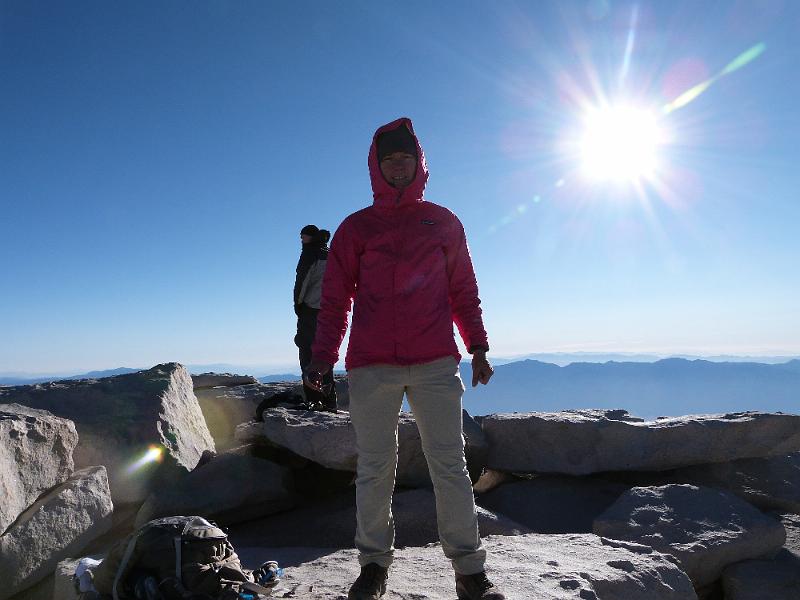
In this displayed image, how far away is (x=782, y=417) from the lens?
7527mm

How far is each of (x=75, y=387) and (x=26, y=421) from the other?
1525 mm

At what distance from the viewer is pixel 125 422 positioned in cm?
641

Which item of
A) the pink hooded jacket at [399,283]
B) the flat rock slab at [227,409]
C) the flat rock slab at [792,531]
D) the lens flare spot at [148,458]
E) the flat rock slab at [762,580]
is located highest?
the pink hooded jacket at [399,283]

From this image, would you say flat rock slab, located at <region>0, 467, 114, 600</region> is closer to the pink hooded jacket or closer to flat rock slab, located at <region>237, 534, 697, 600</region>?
flat rock slab, located at <region>237, 534, 697, 600</region>

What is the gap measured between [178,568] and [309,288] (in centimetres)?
602

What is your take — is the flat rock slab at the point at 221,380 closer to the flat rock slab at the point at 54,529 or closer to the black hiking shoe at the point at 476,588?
the flat rock slab at the point at 54,529

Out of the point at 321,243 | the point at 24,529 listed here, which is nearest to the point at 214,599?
the point at 24,529

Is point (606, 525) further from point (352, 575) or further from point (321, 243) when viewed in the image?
point (321, 243)

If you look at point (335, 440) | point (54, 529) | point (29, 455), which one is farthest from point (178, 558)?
point (335, 440)

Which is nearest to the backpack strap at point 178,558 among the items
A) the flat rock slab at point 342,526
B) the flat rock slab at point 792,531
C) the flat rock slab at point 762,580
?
the flat rock slab at point 342,526

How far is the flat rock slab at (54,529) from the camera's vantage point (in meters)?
4.75

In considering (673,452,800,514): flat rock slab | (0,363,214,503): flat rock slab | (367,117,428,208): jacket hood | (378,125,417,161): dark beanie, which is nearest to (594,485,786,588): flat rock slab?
(673,452,800,514): flat rock slab

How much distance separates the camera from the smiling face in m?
3.58

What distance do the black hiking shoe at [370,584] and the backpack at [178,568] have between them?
0.49 m
